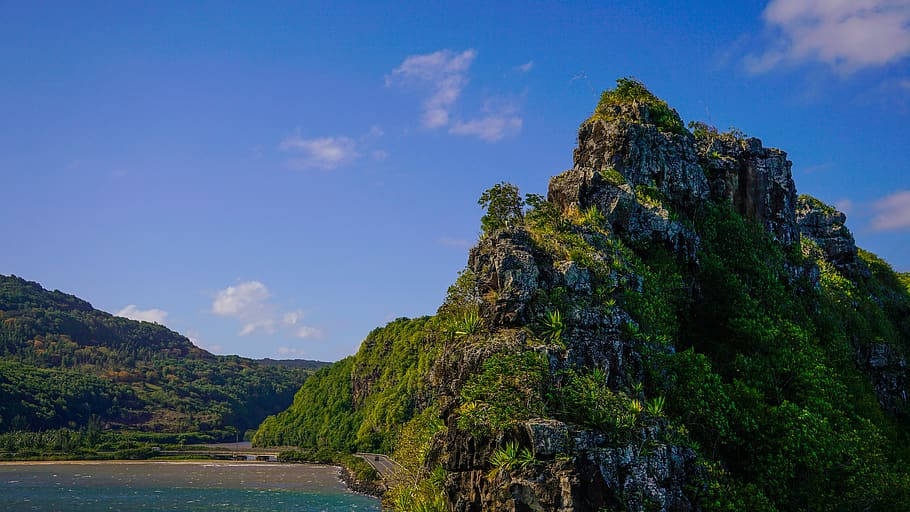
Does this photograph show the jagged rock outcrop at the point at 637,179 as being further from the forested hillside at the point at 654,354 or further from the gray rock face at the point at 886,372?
the gray rock face at the point at 886,372

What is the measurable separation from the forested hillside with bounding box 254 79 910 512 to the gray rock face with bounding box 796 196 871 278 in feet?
36.9

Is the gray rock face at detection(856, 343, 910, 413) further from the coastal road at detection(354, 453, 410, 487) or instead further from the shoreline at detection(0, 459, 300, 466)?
the shoreline at detection(0, 459, 300, 466)

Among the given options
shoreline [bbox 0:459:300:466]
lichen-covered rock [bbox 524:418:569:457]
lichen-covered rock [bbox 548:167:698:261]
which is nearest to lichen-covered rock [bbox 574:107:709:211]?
lichen-covered rock [bbox 548:167:698:261]

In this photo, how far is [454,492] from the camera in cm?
3503

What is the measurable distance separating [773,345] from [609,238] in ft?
41.1

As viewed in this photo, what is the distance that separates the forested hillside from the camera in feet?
112

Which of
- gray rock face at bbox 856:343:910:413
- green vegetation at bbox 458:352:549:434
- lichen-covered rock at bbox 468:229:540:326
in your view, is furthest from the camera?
gray rock face at bbox 856:343:910:413

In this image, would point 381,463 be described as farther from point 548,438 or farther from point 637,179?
point 548,438

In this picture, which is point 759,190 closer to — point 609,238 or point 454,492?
point 609,238

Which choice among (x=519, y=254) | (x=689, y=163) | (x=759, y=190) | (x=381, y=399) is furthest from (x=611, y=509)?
(x=381, y=399)

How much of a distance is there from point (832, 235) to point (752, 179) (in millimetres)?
22694

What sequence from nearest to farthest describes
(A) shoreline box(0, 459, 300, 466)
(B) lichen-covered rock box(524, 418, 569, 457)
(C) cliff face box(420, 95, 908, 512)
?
(B) lichen-covered rock box(524, 418, 569, 457)
(C) cliff face box(420, 95, 908, 512)
(A) shoreline box(0, 459, 300, 466)

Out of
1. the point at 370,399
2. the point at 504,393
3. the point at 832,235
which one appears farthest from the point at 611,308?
the point at 370,399

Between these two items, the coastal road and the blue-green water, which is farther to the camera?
the coastal road
